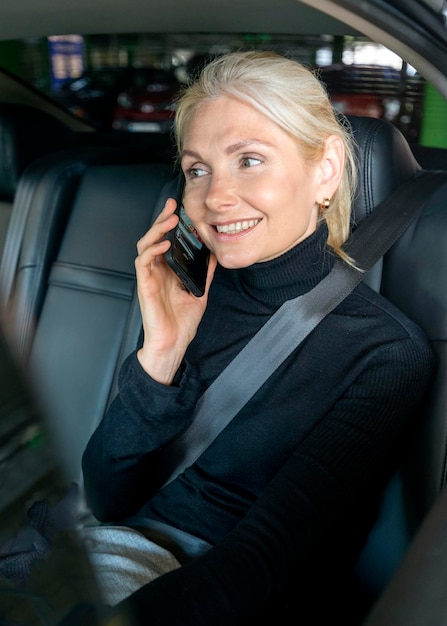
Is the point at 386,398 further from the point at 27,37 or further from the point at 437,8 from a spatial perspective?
the point at 27,37

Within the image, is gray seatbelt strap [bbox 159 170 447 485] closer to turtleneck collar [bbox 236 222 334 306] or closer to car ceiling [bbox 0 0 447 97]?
turtleneck collar [bbox 236 222 334 306]

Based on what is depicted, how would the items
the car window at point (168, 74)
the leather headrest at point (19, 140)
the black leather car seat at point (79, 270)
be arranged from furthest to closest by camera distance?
1. the leather headrest at point (19, 140)
2. the black leather car seat at point (79, 270)
3. the car window at point (168, 74)

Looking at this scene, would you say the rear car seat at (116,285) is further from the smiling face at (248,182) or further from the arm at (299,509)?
the smiling face at (248,182)

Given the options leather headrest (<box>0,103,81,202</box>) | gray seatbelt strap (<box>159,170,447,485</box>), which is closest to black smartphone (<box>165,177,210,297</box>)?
A: gray seatbelt strap (<box>159,170,447,485</box>)

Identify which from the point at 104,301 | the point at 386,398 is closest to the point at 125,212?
the point at 104,301

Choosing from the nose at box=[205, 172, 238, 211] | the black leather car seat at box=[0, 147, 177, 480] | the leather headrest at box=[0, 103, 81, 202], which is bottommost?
the black leather car seat at box=[0, 147, 177, 480]

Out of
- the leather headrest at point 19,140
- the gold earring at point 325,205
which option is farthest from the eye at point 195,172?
the leather headrest at point 19,140

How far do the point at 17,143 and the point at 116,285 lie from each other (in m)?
0.73

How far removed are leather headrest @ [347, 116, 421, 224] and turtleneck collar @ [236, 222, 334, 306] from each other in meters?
0.14

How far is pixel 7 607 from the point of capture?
0.58 metres

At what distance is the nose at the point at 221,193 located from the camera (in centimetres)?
131

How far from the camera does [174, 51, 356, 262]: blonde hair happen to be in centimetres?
129

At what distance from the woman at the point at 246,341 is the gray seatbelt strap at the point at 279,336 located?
0.07ft

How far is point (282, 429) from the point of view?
1311 mm
